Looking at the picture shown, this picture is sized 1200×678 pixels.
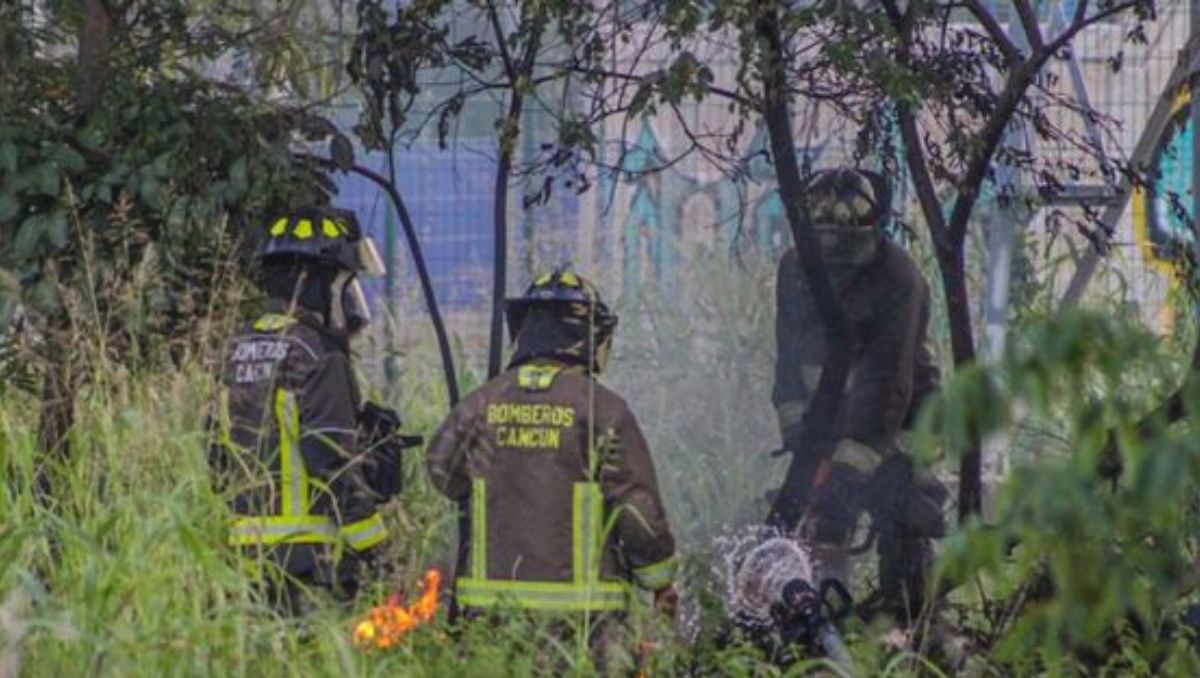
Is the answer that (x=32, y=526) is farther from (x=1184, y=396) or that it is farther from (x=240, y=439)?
(x=1184, y=396)

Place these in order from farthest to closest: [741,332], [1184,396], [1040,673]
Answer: [741,332] < [1040,673] < [1184,396]

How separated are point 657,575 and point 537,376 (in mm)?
641

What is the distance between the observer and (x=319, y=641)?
5.66 m

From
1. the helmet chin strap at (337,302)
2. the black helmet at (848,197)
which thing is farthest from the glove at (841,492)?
the helmet chin strap at (337,302)

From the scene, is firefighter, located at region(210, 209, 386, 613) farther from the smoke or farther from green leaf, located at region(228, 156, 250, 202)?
the smoke

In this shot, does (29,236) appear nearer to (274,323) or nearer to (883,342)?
(274,323)

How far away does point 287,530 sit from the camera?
23.0ft

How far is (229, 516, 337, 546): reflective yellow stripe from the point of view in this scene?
21.8ft

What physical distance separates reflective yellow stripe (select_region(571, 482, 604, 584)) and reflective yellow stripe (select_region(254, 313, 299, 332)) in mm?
1130

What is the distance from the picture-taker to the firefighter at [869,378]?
8242mm

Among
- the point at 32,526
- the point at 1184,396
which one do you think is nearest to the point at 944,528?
the point at 32,526

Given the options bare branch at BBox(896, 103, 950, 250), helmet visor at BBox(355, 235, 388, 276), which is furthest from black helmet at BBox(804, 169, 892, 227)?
helmet visor at BBox(355, 235, 388, 276)

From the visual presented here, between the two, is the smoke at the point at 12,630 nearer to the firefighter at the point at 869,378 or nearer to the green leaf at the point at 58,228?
the green leaf at the point at 58,228

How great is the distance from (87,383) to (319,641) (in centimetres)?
206
